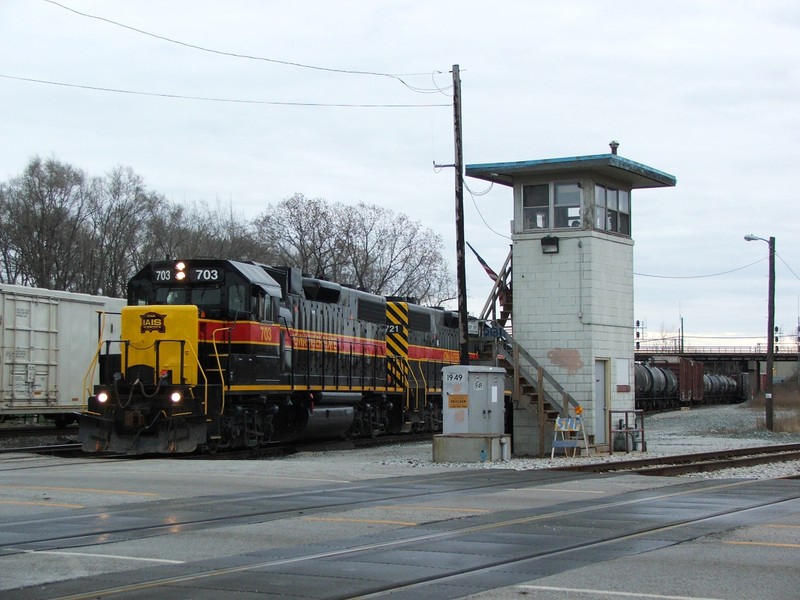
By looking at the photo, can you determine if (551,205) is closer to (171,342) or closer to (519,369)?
(519,369)

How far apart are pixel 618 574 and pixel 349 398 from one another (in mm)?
19210

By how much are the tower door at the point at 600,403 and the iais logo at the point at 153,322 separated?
391 inches

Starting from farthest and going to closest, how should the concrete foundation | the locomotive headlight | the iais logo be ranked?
1. the locomotive headlight
2. the concrete foundation
3. the iais logo

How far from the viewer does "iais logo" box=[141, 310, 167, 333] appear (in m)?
20.6

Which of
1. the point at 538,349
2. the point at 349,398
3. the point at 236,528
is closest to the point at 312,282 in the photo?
the point at 349,398

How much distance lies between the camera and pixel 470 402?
21.9 m

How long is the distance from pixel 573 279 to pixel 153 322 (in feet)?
31.5

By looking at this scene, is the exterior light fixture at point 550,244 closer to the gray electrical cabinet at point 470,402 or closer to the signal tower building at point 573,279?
the signal tower building at point 573,279

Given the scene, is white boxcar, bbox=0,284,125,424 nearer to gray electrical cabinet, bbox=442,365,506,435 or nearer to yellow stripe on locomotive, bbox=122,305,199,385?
yellow stripe on locomotive, bbox=122,305,199,385

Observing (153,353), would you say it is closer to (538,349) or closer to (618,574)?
(538,349)

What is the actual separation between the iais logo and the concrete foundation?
590 centimetres

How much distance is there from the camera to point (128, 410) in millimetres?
20203

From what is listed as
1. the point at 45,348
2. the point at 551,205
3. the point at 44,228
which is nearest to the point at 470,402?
the point at 551,205

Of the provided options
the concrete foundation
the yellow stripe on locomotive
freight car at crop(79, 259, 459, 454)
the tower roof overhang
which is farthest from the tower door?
the yellow stripe on locomotive
